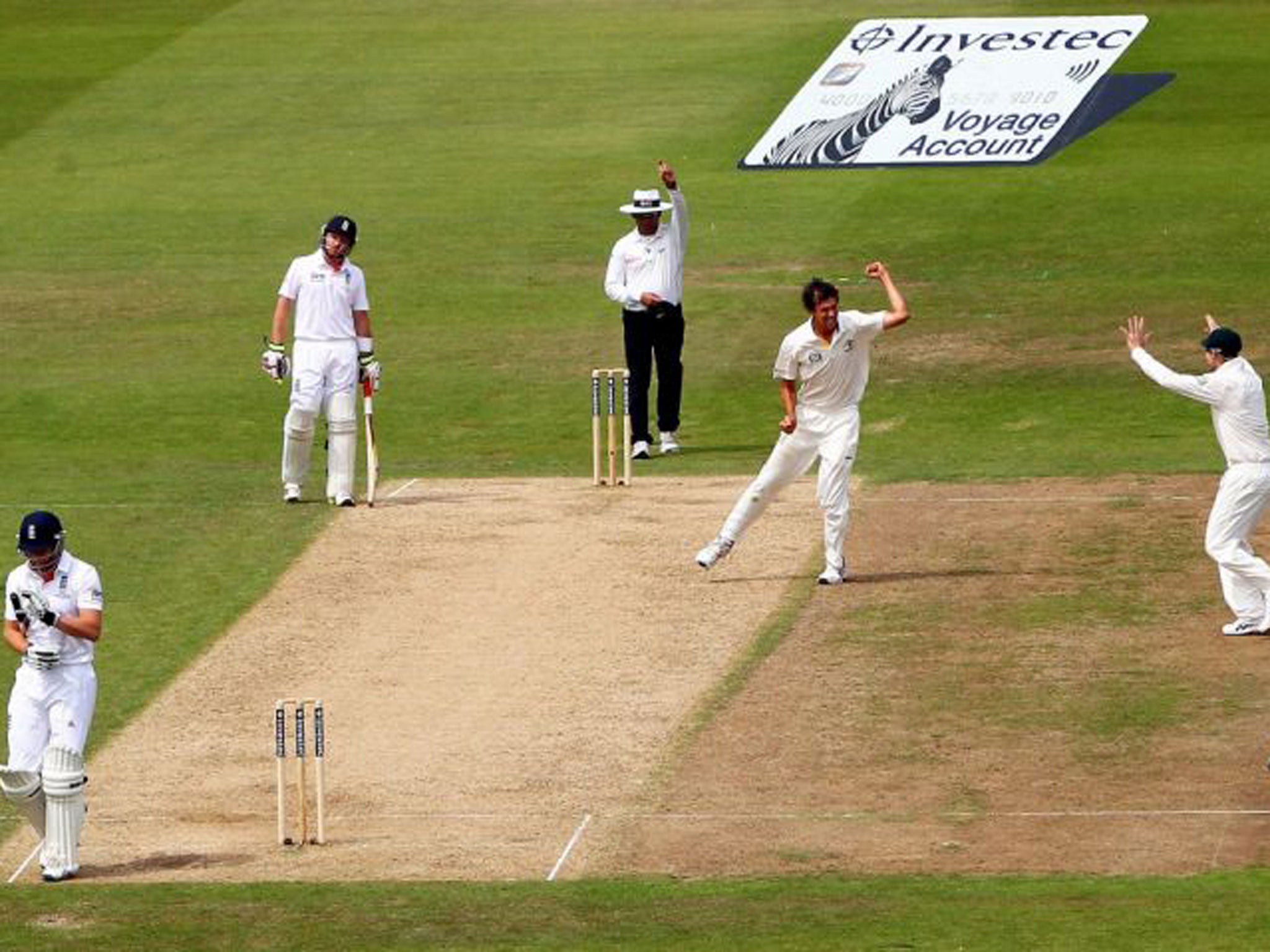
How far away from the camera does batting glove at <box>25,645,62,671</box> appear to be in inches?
636

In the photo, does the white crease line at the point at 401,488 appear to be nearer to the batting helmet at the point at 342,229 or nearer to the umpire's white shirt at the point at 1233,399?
the batting helmet at the point at 342,229

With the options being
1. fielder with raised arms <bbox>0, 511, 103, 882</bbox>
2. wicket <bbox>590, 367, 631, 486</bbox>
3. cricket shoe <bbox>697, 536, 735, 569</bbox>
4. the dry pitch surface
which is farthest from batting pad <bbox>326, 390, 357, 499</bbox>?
fielder with raised arms <bbox>0, 511, 103, 882</bbox>

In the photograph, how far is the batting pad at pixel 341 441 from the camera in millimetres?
24125

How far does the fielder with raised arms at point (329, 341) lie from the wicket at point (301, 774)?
22.7 ft

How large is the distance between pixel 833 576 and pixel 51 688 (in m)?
7.03

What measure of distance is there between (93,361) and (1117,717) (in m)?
14.1

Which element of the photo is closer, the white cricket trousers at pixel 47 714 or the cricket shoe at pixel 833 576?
the white cricket trousers at pixel 47 714

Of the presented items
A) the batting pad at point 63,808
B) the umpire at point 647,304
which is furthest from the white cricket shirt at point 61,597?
the umpire at point 647,304

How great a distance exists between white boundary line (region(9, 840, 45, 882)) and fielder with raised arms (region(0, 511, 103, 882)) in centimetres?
21

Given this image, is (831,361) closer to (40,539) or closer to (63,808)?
(40,539)

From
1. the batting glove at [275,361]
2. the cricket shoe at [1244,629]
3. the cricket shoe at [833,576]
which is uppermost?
the batting glove at [275,361]

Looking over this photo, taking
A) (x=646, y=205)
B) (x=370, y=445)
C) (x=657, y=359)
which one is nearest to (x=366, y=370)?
(x=370, y=445)

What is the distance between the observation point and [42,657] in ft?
53.1

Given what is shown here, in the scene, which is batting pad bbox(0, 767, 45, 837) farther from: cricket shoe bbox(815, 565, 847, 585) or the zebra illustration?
the zebra illustration
